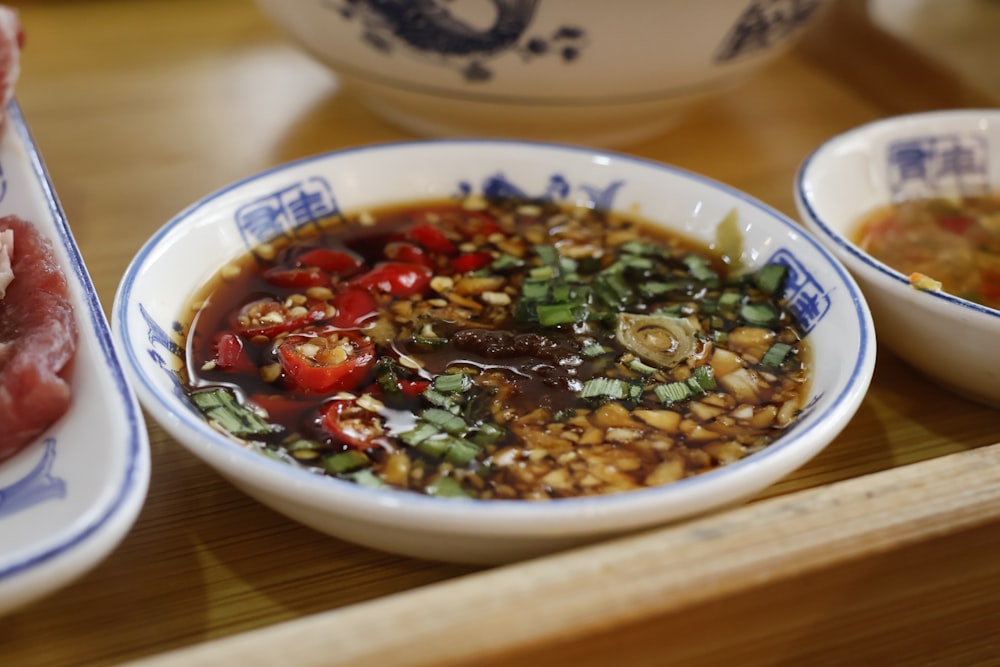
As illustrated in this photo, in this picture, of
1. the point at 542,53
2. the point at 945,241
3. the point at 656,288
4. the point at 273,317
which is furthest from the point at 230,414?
the point at 945,241

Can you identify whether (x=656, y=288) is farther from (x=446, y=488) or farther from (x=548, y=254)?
(x=446, y=488)

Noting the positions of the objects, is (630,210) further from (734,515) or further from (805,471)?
(734,515)

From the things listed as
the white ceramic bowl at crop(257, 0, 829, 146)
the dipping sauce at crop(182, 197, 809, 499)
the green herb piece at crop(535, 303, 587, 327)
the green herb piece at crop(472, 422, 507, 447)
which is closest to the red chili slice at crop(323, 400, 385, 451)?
the dipping sauce at crop(182, 197, 809, 499)

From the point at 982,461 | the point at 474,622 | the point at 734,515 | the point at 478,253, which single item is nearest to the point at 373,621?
the point at 474,622

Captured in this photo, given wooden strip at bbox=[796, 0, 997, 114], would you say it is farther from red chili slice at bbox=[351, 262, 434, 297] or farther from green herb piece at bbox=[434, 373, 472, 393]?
green herb piece at bbox=[434, 373, 472, 393]

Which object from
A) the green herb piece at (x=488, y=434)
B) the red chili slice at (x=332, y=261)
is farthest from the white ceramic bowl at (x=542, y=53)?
the green herb piece at (x=488, y=434)

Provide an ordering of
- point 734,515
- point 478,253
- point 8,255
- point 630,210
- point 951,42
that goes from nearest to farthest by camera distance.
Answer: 1. point 734,515
2. point 8,255
3. point 478,253
4. point 630,210
5. point 951,42
